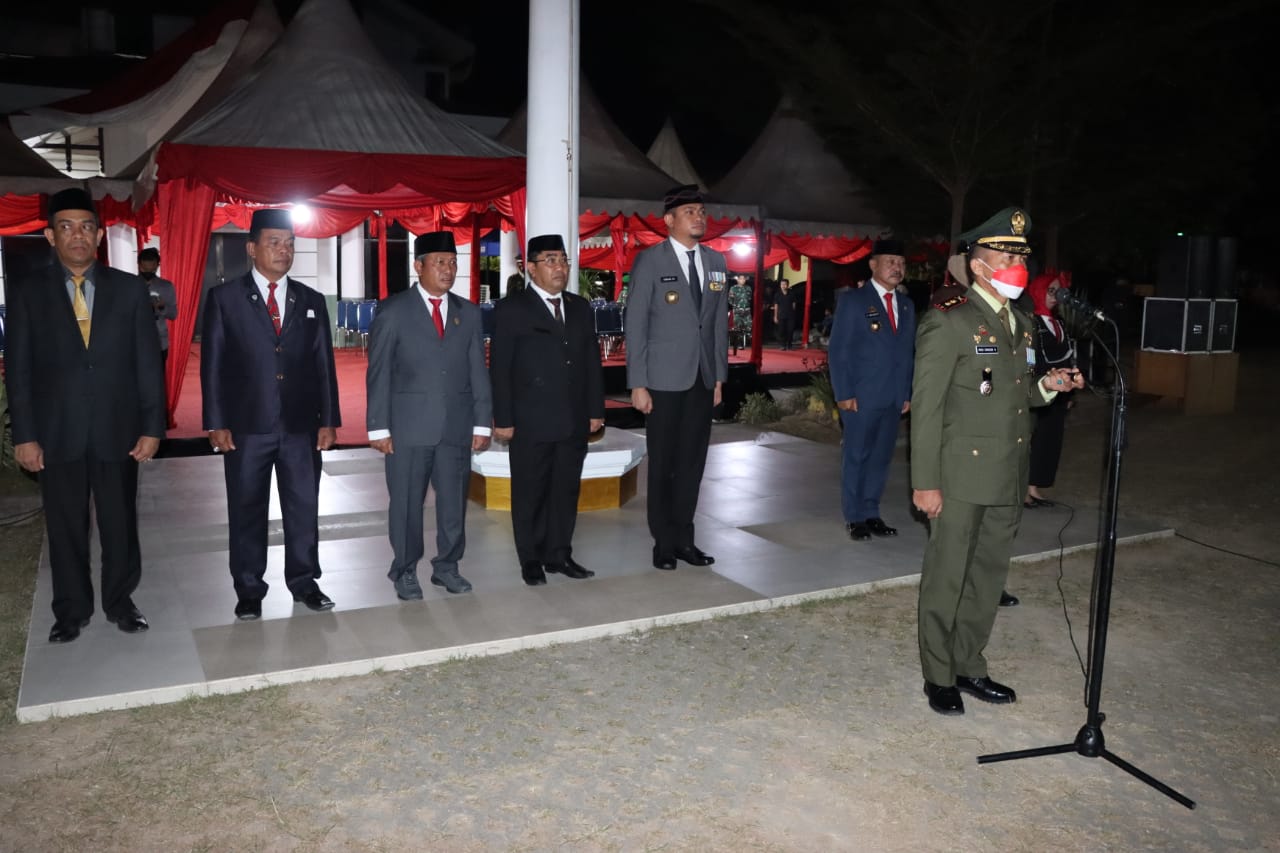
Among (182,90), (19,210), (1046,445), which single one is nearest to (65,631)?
(1046,445)

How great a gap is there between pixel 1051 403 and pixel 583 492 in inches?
122

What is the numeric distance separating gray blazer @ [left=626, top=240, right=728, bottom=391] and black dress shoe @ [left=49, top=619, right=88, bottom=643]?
2.89m

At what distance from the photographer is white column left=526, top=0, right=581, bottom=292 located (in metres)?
7.24

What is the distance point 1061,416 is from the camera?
25.2 ft

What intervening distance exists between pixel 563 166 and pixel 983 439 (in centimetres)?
404

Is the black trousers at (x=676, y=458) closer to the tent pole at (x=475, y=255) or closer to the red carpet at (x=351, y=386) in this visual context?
the red carpet at (x=351, y=386)

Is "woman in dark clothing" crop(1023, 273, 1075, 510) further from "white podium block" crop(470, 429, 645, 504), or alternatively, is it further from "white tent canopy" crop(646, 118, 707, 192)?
"white tent canopy" crop(646, 118, 707, 192)

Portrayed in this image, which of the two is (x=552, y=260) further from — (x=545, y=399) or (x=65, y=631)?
(x=65, y=631)

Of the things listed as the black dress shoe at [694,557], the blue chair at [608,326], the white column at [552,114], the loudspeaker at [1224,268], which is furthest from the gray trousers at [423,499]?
the blue chair at [608,326]

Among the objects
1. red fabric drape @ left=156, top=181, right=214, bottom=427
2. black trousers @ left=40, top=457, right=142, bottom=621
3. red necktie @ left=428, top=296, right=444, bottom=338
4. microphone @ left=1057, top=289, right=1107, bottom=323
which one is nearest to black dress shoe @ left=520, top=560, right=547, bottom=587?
red necktie @ left=428, top=296, right=444, bottom=338

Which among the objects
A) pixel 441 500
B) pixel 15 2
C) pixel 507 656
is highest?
pixel 15 2

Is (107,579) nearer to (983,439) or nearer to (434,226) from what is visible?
(983,439)

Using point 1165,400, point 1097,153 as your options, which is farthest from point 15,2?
point 1165,400

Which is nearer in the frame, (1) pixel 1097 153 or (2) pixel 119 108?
(2) pixel 119 108
